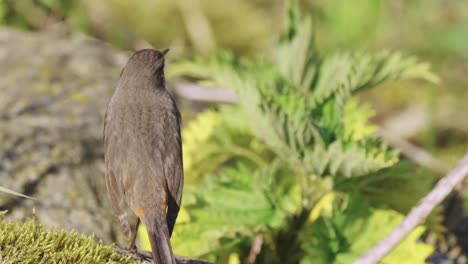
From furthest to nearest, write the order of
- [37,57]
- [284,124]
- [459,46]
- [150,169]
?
[459,46] → [37,57] → [284,124] → [150,169]

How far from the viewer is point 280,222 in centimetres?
430

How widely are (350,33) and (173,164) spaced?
5245mm

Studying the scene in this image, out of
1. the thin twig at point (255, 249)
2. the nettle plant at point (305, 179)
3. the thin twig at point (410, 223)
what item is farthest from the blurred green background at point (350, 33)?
the thin twig at point (410, 223)

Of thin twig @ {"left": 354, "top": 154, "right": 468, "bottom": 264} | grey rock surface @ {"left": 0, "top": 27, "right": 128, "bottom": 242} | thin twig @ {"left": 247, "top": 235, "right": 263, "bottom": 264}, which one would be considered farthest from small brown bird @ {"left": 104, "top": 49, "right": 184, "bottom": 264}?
thin twig @ {"left": 354, "top": 154, "right": 468, "bottom": 264}

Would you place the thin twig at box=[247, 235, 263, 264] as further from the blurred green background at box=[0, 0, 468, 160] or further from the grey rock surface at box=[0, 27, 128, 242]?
the blurred green background at box=[0, 0, 468, 160]

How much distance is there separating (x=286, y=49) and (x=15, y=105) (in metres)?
1.97

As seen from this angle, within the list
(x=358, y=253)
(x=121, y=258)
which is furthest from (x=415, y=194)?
(x=121, y=258)

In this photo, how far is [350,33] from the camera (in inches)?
349

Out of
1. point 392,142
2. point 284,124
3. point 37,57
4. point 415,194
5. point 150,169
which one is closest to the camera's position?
point 150,169

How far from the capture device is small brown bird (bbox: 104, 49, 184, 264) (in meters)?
3.82

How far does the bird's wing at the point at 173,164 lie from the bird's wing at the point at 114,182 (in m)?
0.22

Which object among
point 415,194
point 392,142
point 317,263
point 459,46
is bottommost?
point 317,263

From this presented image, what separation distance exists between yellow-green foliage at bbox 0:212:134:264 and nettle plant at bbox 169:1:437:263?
37.5 inches

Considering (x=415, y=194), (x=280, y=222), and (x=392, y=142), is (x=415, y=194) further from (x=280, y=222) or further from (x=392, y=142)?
(x=392, y=142)
